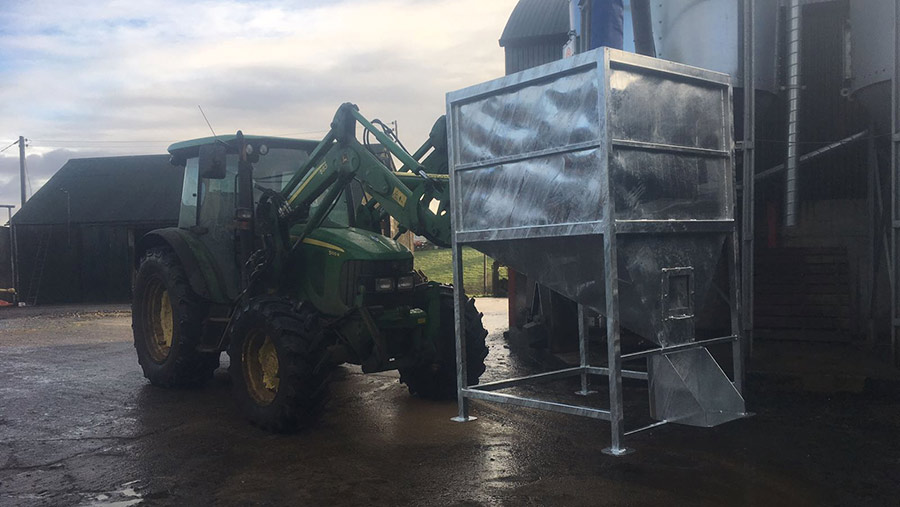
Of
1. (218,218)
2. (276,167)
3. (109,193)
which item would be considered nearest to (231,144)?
(276,167)

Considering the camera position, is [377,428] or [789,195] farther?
[789,195]

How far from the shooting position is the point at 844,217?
1073 cm

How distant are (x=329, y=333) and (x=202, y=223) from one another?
2.48 meters

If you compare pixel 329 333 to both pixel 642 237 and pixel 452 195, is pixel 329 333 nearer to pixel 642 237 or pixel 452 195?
pixel 452 195

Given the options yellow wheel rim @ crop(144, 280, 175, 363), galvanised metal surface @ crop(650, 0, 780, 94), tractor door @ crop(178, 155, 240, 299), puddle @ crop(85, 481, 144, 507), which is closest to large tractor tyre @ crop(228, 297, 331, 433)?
tractor door @ crop(178, 155, 240, 299)

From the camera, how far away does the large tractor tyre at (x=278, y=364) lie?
20.8 feet

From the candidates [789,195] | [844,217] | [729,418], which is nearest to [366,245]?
[729,418]

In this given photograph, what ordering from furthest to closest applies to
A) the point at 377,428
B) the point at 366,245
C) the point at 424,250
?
the point at 424,250, the point at 366,245, the point at 377,428

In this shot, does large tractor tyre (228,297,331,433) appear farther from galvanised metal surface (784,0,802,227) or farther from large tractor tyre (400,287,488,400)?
galvanised metal surface (784,0,802,227)

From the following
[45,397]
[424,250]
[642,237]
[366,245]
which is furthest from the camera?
[424,250]

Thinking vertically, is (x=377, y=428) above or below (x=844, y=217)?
below

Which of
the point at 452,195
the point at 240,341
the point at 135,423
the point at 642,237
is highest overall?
the point at 452,195

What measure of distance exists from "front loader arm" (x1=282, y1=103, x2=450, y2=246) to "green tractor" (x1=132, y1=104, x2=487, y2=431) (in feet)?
0.04

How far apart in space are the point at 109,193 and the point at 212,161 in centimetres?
2333
